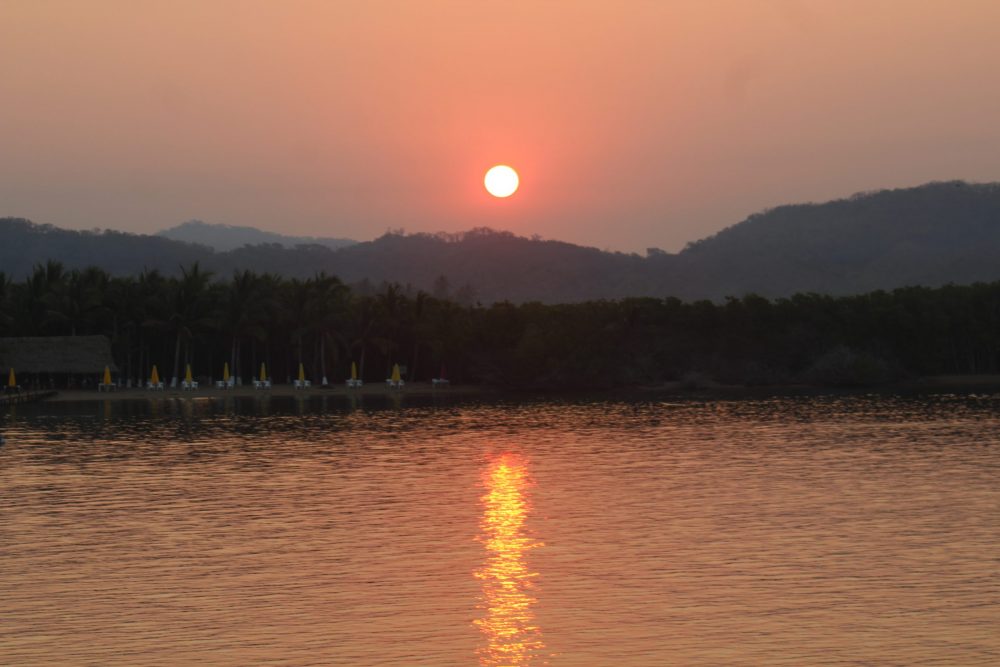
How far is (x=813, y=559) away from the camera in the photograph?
2634 centimetres

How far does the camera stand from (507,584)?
24328 mm

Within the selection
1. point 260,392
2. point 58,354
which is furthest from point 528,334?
point 58,354

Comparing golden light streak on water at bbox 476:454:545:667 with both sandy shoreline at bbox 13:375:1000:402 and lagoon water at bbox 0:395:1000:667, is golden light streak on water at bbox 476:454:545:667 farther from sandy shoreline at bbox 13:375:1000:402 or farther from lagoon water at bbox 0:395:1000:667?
sandy shoreline at bbox 13:375:1000:402

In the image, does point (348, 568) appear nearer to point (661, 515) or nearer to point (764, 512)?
point (661, 515)

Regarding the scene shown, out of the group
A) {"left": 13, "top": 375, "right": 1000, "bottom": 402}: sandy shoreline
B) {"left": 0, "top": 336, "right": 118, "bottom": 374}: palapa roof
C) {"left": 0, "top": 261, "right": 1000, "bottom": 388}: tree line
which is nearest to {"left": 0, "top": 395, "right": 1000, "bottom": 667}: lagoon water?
{"left": 13, "top": 375, "right": 1000, "bottom": 402}: sandy shoreline

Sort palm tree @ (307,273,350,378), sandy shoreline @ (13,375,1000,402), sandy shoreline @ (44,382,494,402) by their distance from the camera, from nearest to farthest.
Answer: sandy shoreline @ (44,382,494,402), sandy shoreline @ (13,375,1000,402), palm tree @ (307,273,350,378)

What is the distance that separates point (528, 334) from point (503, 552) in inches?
3694

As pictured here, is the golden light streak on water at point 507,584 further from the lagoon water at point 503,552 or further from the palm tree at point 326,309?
the palm tree at point 326,309

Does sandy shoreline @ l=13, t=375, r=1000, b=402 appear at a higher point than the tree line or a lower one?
lower

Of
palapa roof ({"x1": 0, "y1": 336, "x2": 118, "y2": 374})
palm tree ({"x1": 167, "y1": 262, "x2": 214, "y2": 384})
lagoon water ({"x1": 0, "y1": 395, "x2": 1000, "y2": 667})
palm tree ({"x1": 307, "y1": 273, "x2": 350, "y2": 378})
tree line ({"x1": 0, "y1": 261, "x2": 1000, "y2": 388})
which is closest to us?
Result: lagoon water ({"x1": 0, "y1": 395, "x2": 1000, "y2": 667})

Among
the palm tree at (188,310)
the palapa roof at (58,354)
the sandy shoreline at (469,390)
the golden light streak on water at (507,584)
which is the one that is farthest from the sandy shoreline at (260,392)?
the golden light streak on water at (507,584)

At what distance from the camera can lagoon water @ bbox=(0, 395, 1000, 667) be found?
1986 centimetres

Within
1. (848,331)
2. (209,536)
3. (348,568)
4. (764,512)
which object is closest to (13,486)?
(209,536)

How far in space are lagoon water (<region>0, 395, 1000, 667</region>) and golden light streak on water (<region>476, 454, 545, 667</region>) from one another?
10cm
